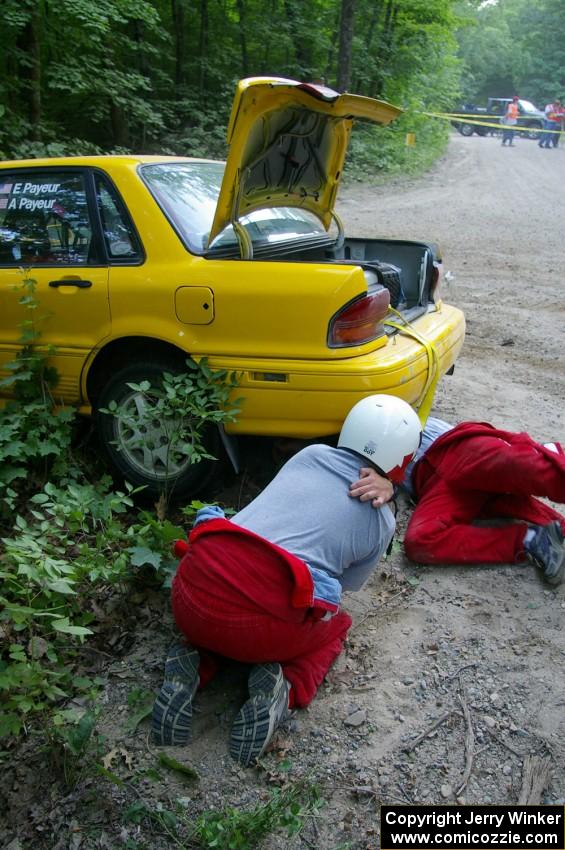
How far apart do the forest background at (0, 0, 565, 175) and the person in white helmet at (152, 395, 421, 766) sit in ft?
25.4

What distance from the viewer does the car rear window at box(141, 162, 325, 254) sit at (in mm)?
3830

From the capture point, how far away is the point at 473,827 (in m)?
2.28

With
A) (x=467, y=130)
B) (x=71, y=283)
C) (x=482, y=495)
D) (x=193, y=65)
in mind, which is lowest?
(x=467, y=130)

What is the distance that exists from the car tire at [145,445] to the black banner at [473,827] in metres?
1.98

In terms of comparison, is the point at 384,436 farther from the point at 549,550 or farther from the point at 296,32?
the point at 296,32

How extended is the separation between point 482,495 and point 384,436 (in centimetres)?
103

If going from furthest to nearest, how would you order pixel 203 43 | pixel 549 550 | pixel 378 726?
pixel 203 43, pixel 549 550, pixel 378 726

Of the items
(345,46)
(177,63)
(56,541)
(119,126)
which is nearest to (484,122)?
(345,46)

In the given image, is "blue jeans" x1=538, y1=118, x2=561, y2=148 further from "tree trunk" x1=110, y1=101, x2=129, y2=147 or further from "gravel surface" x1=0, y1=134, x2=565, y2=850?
"gravel surface" x1=0, y1=134, x2=565, y2=850

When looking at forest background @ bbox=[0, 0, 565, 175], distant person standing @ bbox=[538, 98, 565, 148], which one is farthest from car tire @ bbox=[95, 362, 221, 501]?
distant person standing @ bbox=[538, 98, 565, 148]

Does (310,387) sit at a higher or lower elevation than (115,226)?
lower

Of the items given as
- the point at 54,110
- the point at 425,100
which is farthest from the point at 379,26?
the point at 54,110

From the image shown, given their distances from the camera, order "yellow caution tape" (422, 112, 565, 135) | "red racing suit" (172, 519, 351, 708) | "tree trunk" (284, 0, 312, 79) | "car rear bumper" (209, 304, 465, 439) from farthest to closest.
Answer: "yellow caution tape" (422, 112, 565, 135), "tree trunk" (284, 0, 312, 79), "car rear bumper" (209, 304, 465, 439), "red racing suit" (172, 519, 351, 708)

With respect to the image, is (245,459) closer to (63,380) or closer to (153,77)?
(63,380)
